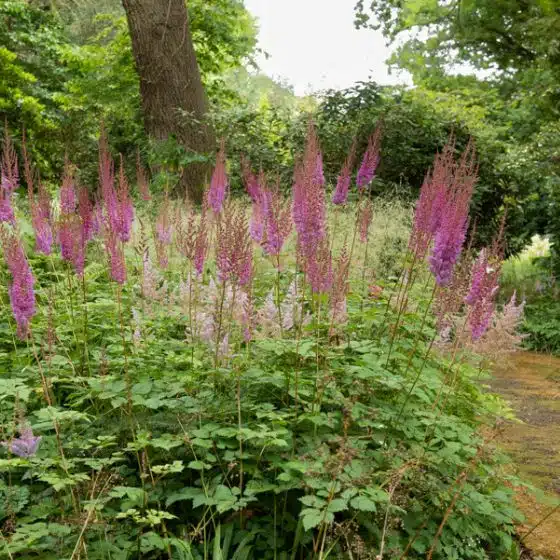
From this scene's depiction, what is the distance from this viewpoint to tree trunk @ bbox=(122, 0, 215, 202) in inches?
428

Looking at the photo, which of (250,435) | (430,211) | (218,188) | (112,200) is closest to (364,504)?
(250,435)

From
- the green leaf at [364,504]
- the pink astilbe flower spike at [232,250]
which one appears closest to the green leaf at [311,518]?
the green leaf at [364,504]

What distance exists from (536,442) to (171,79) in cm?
872

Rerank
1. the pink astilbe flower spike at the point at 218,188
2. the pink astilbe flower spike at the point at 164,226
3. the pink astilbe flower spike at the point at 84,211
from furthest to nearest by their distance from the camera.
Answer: the pink astilbe flower spike at the point at 164,226 → the pink astilbe flower spike at the point at 218,188 → the pink astilbe flower spike at the point at 84,211

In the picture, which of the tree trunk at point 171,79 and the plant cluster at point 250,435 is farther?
the tree trunk at point 171,79

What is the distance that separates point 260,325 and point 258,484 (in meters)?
1.16

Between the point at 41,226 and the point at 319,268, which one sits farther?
the point at 41,226

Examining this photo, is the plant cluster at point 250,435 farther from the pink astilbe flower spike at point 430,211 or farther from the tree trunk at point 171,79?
the tree trunk at point 171,79

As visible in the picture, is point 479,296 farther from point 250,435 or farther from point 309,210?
point 250,435

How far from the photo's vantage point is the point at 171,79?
11.2 meters

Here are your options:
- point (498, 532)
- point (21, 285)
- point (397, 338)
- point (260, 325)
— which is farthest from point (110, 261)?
point (498, 532)

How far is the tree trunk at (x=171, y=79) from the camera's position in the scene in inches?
428

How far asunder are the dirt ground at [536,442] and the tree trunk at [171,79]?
6141mm

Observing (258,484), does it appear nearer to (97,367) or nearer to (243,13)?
(97,367)
